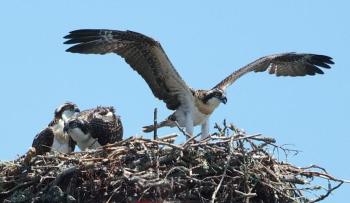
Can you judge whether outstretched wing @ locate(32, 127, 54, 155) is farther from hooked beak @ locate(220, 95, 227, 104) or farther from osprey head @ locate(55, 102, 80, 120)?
hooked beak @ locate(220, 95, 227, 104)

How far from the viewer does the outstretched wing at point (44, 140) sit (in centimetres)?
1434

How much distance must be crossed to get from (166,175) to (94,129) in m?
2.48

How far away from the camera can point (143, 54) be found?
1512cm

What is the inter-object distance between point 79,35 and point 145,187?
351 cm

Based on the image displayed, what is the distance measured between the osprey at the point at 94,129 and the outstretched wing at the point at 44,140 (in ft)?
1.02

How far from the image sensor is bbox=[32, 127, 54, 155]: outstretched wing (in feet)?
47.1

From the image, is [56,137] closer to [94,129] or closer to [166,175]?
[94,129]

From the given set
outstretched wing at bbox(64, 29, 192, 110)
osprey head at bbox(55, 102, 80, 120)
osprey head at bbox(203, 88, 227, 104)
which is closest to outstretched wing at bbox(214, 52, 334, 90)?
osprey head at bbox(203, 88, 227, 104)

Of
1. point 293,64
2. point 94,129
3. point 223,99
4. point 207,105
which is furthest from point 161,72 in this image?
point 293,64

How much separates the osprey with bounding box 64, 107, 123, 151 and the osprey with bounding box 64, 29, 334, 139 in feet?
2.94

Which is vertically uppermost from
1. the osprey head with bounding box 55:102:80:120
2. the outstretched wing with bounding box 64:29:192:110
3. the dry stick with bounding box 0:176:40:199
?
the outstretched wing with bounding box 64:29:192:110

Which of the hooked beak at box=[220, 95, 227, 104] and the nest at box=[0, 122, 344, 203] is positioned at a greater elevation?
the hooked beak at box=[220, 95, 227, 104]

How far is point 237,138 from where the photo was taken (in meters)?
12.1

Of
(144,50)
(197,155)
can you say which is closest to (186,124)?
(144,50)
